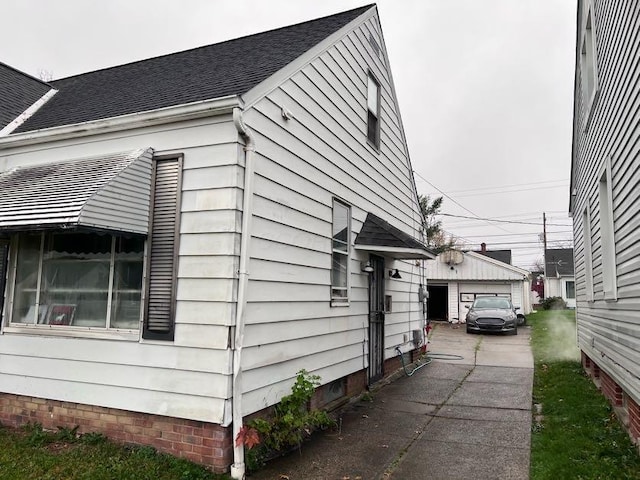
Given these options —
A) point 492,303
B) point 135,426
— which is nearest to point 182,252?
point 135,426

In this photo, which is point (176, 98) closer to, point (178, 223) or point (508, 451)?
point (178, 223)

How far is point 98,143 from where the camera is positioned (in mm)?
5180

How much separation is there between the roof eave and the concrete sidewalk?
3506 millimetres

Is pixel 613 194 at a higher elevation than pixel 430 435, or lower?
higher

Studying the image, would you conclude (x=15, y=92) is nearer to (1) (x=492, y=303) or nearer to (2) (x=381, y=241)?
(2) (x=381, y=241)

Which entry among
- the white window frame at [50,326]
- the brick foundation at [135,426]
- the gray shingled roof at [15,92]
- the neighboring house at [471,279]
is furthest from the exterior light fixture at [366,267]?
the neighboring house at [471,279]

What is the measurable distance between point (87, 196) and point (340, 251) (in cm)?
367

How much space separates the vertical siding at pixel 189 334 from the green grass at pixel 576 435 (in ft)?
10.5

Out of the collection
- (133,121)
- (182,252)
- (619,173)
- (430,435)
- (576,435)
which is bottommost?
(430,435)

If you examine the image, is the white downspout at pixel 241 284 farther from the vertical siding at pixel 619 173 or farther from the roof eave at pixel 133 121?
the vertical siding at pixel 619 173

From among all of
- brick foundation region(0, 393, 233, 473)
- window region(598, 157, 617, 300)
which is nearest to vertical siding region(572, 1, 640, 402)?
window region(598, 157, 617, 300)

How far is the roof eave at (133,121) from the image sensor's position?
4.41m

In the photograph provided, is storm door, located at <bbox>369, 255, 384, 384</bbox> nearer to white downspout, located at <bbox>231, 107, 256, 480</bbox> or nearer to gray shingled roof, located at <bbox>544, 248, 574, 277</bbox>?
white downspout, located at <bbox>231, 107, 256, 480</bbox>

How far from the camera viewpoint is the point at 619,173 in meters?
5.02
